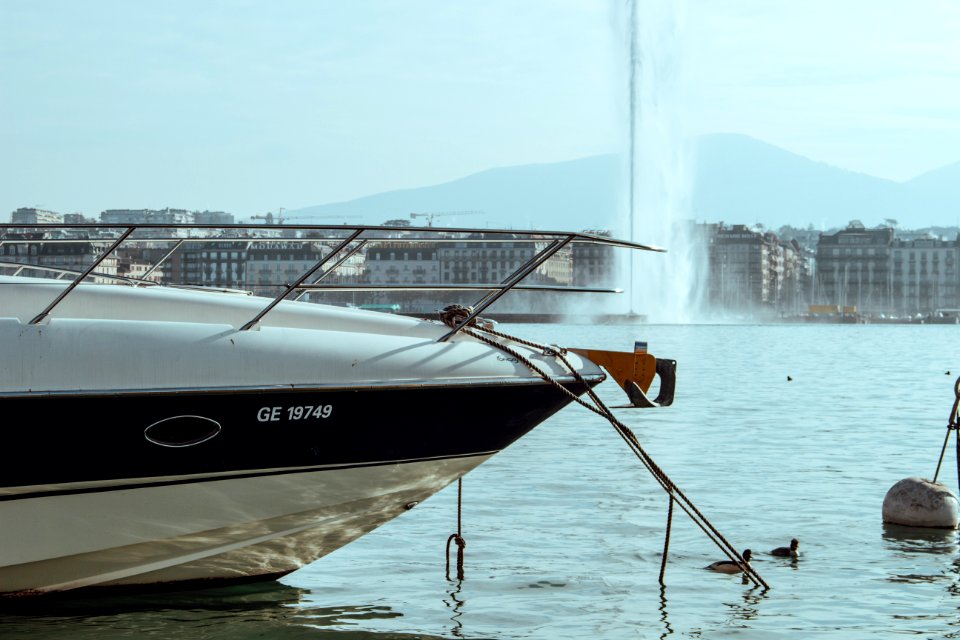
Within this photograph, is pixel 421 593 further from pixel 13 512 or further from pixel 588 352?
pixel 13 512

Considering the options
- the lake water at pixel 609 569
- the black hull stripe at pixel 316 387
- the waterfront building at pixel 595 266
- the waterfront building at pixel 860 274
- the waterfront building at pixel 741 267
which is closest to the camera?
the black hull stripe at pixel 316 387

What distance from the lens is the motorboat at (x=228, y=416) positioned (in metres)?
6.70

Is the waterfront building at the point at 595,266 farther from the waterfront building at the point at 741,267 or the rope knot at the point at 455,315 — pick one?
the rope knot at the point at 455,315

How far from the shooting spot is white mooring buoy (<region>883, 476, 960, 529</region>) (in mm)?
11578

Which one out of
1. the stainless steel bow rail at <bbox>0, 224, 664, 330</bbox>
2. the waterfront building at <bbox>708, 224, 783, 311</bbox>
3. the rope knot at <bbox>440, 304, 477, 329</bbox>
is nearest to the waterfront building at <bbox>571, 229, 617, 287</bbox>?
the waterfront building at <bbox>708, 224, 783, 311</bbox>

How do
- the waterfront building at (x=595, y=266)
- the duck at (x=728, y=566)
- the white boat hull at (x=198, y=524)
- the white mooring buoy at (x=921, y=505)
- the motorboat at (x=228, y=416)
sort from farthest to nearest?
the waterfront building at (x=595, y=266) < the white mooring buoy at (x=921, y=505) < the duck at (x=728, y=566) < the white boat hull at (x=198, y=524) < the motorboat at (x=228, y=416)

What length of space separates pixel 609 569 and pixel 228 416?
3.96 meters

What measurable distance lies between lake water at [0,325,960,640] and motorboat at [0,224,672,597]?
37 cm

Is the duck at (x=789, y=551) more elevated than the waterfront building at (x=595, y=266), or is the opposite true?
the waterfront building at (x=595, y=266)

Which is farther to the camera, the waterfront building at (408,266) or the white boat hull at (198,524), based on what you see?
the waterfront building at (408,266)

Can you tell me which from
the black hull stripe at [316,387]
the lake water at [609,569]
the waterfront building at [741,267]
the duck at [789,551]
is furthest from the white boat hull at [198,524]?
the waterfront building at [741,267]

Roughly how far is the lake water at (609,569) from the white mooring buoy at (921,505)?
0.23 m

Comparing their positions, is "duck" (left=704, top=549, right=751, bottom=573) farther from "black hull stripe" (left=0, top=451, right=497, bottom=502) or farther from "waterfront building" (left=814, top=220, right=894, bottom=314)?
"waterfront building" (left=814, top=220, right=894, bottom=314)

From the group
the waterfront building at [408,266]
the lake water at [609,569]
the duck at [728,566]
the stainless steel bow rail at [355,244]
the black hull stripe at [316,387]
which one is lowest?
the lake water at [609,569]
